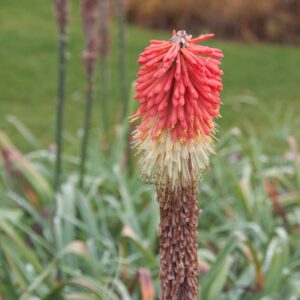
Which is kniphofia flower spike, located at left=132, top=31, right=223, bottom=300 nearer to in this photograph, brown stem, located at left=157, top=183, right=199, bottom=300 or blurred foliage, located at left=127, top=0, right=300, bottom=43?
brown stem, located at left=157, top=183, right=199, bottom=300

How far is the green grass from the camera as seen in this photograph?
9.50 meters

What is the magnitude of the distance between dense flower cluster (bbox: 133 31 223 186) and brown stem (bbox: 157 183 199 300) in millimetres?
46

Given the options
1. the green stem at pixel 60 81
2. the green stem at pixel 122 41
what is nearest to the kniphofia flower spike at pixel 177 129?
the green stem at pixel 60 81

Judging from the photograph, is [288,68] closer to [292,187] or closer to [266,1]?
[266,1]

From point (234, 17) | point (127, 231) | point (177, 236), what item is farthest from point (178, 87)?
point (234, 17)

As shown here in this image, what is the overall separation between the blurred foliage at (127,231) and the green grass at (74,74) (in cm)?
318

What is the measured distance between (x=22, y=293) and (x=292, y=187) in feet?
7.91

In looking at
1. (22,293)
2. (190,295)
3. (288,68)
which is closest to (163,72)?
(190,295)

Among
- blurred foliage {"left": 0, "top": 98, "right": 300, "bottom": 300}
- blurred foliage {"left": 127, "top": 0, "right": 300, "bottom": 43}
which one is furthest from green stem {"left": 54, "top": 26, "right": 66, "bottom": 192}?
blurred foliage {"left": 127, "top": 0, "right": 300, "bottom": 43}

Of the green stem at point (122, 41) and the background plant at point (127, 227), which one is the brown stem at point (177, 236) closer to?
the background plant at point (127, 227)

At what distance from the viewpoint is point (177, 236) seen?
6.20 ft

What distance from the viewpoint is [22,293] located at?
3508 millimetres

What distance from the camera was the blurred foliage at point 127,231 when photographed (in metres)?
3.64

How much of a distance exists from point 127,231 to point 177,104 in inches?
78.0
